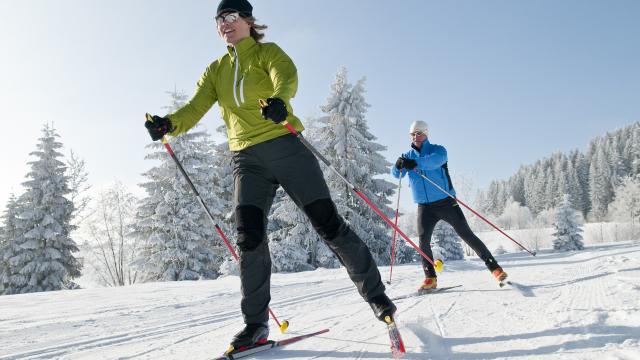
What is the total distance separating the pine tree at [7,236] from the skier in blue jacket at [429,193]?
22594 millimetres

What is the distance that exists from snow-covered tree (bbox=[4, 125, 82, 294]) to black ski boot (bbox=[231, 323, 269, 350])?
2163 cm

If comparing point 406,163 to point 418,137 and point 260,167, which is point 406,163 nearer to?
point 418,137

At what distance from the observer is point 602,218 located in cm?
7444

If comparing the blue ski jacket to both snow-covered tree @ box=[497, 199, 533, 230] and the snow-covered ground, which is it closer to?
the snow-covered ground

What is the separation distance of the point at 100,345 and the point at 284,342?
5.04ft

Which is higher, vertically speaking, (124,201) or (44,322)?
(124,201)

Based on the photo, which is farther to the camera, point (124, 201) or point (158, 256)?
point (124, 201)

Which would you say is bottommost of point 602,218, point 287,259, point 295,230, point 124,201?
point 602,218

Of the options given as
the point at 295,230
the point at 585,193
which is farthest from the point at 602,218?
the point at 295,230

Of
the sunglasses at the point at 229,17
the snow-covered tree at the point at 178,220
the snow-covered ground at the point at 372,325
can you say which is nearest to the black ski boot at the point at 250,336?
the snow-covered ground at the point at 372,325

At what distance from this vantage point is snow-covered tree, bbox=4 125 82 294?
19375mm

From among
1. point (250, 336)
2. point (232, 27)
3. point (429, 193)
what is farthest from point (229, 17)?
point (429, 193)

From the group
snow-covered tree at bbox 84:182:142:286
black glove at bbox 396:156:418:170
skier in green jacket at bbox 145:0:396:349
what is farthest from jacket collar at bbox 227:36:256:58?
snow-covered tree at bbox 84:182:142:286

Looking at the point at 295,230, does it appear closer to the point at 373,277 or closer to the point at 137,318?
the point at 137,318
